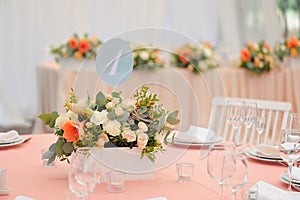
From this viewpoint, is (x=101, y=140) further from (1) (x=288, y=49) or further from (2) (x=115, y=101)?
(1) (x=288, y=49)

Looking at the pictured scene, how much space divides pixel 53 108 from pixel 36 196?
3960 millimetres

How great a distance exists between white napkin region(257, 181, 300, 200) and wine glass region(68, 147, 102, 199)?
1.72 feet

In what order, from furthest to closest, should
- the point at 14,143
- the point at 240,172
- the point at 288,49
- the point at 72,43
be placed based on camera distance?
the point at 288,49, the point at 72,43, the point at 14,143, the point at 240,172

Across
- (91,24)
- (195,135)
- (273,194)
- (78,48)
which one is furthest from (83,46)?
(273,194)

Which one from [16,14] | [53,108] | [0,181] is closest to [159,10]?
[16,14]

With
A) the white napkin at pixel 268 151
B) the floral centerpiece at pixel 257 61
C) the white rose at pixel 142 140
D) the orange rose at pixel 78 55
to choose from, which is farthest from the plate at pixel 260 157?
the orange rose at pixel 78 55

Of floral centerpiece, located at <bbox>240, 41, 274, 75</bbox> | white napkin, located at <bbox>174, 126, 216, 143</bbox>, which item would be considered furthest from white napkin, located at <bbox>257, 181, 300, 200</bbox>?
floral centerpiece, located at <bbox>240, 41, 274, 75</bbox>

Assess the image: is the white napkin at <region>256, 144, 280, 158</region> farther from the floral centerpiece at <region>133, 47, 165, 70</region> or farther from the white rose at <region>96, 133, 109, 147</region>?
the white rose at <region>96, 133, 109, 147</region>

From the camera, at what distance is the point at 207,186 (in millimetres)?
1885

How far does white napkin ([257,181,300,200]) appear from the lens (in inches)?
66.7

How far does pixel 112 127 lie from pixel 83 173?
37cm

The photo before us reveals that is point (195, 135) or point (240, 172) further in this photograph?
point (195, 135)

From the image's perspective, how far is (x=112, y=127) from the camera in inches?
71.6

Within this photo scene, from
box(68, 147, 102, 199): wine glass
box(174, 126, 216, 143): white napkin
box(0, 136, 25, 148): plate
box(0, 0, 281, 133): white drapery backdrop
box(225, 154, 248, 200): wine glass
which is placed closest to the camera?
box(68, 147, 102, 199): wine glass
